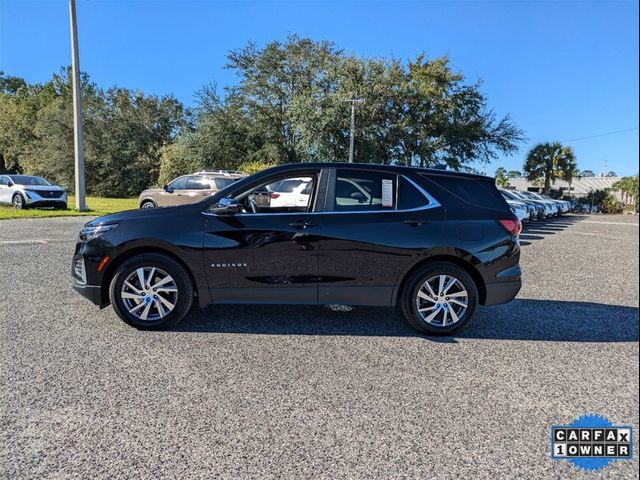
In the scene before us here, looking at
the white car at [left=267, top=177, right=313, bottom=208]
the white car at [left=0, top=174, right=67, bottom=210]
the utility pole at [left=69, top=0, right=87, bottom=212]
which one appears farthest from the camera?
the utility pole at [left=69, top=0, right=87, bottom=212]

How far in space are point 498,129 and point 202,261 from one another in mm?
35657

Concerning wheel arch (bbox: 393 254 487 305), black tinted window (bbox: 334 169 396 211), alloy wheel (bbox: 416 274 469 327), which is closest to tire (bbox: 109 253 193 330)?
black tinted window (bbox: 334 169 396 211)

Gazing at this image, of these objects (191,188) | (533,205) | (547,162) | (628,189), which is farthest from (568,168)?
(191,188)

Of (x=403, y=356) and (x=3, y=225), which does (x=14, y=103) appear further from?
(x=403, y=356)

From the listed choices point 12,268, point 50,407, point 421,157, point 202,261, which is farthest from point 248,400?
point 421,157

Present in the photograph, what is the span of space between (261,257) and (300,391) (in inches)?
58.9

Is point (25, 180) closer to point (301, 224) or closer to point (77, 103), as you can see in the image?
point (77, 103)

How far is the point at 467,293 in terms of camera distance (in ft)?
14.3

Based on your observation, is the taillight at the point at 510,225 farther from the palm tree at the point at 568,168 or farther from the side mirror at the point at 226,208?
the palm tree at the point at 568,168

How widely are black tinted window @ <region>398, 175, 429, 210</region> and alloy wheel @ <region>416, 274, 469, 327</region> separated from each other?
2.51ft

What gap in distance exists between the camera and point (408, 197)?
4.44 meters

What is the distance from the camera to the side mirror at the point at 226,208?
4227 millimetres

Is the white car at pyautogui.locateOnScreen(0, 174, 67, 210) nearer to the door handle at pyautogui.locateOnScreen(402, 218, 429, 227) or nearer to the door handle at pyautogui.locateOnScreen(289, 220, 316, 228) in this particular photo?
the door handle at pyautogui.locateOnScreen(289, 220, 316, 228)

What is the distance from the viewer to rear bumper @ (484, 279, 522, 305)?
4.39 metres
